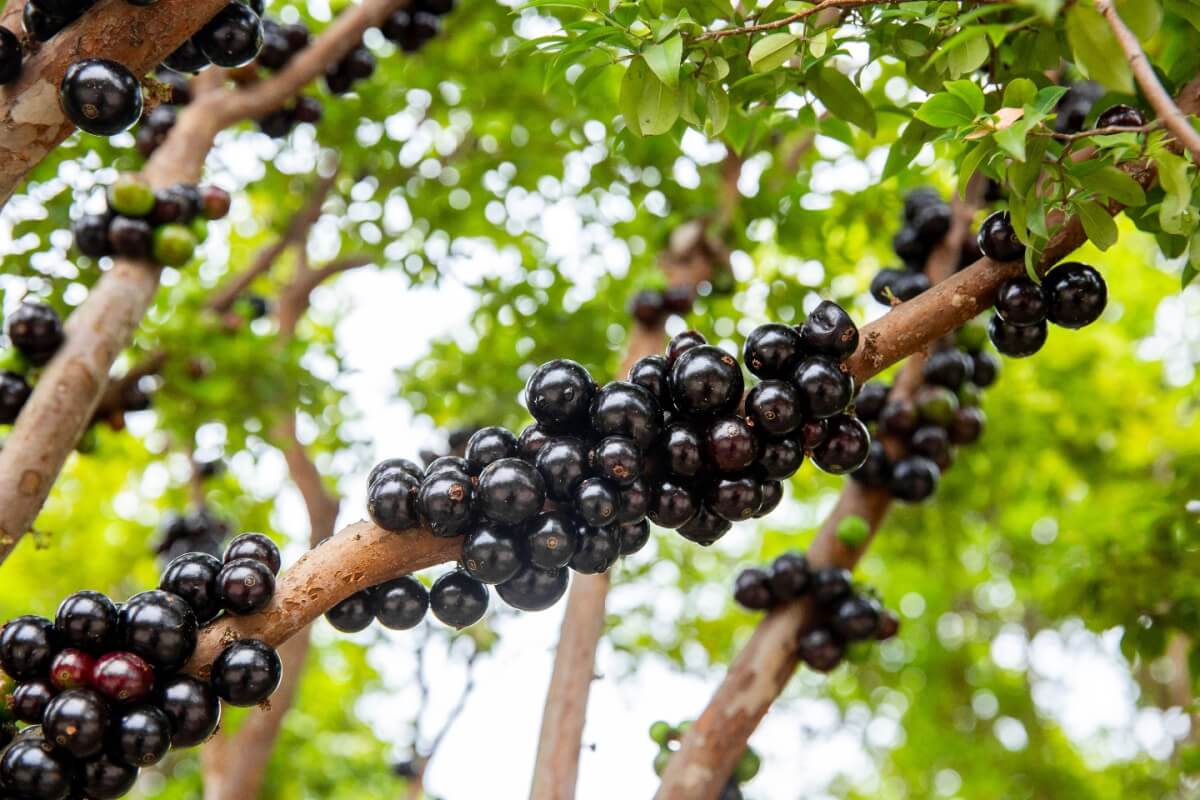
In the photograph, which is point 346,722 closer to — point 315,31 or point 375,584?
point 315,31

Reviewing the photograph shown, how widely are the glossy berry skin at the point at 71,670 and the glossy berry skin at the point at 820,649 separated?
9.42 ft

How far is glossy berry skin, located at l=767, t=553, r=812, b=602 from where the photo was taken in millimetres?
4396

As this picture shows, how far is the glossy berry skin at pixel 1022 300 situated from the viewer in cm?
284

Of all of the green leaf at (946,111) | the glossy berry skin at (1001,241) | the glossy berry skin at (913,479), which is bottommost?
the glossy berry skin at (913,479)

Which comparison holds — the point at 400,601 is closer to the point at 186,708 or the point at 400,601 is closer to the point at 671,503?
the point at 186,708

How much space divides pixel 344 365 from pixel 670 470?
3746 mm

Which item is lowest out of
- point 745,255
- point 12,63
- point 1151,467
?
point 1151,467

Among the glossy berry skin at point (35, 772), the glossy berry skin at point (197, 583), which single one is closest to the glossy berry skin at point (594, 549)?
the glossy berry skin at point (197, 583)

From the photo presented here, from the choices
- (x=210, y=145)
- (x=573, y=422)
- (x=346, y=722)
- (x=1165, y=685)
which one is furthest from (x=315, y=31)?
(x=1165, y=685)

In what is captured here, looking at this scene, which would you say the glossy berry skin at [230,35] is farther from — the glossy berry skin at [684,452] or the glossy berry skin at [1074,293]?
the glossy berry skin at [1074,293]

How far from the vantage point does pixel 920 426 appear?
4.67 m

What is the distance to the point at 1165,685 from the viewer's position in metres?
9.71

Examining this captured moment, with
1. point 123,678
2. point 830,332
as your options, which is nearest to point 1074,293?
point 830,332

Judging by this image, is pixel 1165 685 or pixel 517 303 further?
pixel 1165 685
